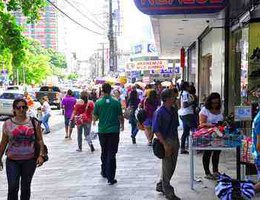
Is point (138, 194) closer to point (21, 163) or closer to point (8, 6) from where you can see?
point (21, 163)

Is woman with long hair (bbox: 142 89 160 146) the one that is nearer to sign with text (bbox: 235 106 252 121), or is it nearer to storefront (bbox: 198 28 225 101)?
storefront (bbox: 198 28 225 101)

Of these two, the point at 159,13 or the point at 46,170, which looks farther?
the point at 159,13

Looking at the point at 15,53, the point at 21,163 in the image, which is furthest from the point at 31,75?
the point at 21,163

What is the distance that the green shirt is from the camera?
8766 mm

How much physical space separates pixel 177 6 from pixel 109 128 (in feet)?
12.6

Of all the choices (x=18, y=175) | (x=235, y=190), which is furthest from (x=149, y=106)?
(x=235, y=190)

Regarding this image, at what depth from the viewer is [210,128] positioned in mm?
7871

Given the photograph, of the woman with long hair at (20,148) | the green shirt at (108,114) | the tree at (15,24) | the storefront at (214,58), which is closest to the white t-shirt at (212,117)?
the green shirt at (108,114)

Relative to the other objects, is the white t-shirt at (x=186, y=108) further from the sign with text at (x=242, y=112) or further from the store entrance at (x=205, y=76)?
the store entrance at (x=205, y=76)

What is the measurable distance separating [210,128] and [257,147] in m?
1.92

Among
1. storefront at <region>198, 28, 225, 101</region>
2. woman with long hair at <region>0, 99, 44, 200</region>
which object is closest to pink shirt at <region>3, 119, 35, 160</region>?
woman with long hair at <region>0, 99, 44, 200</region>

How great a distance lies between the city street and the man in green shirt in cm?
30

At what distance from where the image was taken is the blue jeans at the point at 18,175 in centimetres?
625

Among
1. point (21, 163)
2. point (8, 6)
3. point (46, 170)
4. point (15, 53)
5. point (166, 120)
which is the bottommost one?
point (46, 170)
